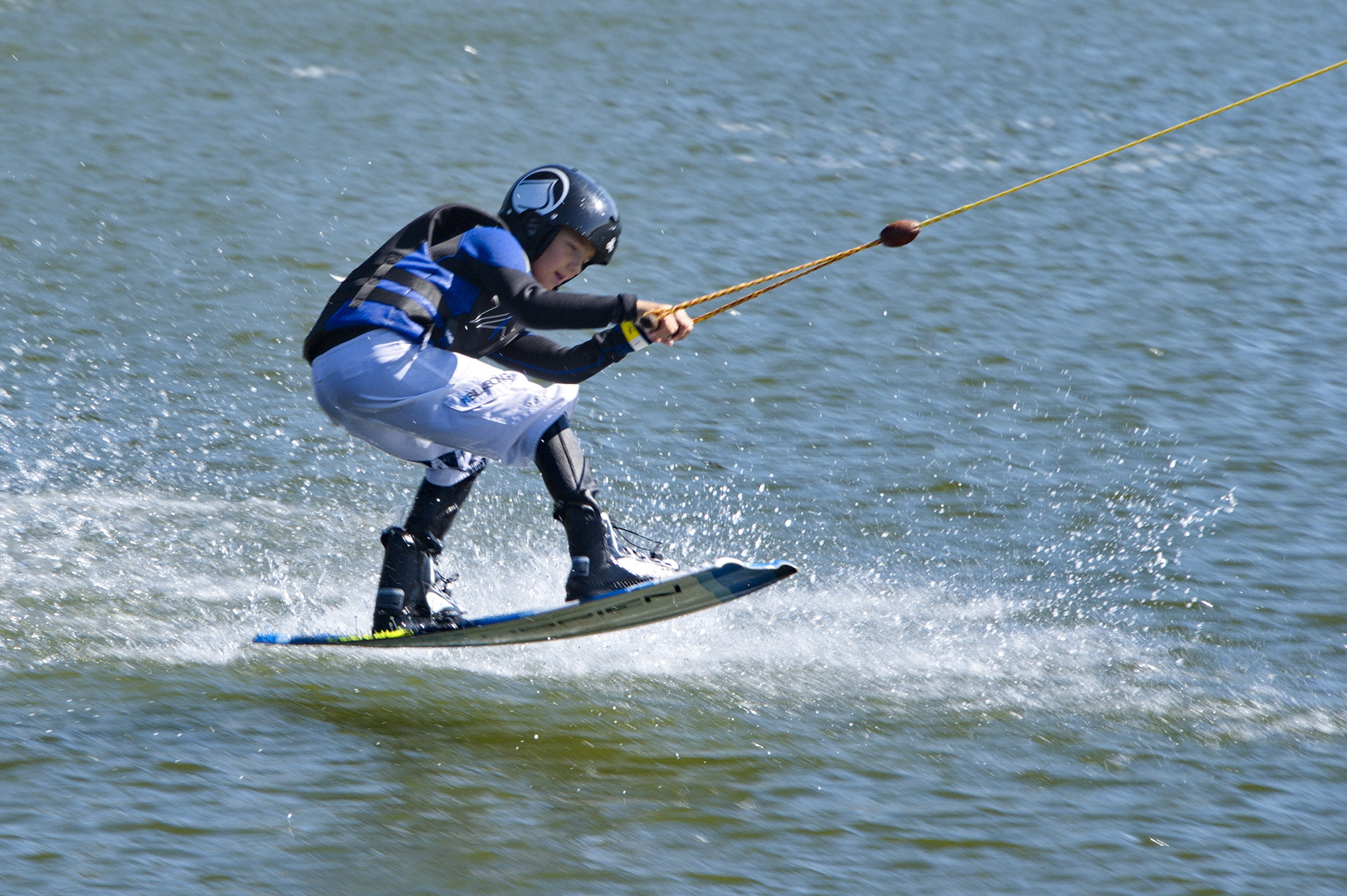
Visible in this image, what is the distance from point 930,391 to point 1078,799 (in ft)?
16.4

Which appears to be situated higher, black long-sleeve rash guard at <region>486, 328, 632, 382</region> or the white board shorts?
black long-sleeve rash guard at <region>486, 328, 632, 382</region>

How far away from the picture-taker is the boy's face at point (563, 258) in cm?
585

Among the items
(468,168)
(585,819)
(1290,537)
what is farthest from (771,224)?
(585,819)

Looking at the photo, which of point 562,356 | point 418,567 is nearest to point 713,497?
point 418,567

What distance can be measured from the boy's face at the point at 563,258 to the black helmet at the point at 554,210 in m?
0.02

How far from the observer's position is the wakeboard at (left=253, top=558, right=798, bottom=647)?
582 cm

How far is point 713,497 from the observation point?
8.70 m

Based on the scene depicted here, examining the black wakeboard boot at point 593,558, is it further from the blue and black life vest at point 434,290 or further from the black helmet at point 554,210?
the black helmet at point 554,210

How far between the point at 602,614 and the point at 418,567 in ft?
2.81

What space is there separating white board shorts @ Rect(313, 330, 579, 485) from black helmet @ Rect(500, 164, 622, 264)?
535 millimetres

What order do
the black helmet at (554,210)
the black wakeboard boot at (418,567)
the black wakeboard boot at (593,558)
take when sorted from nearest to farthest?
the black helmet at (554,210), the black wakeboard boot at (593,558), the black wakeboard boot at (418,567)

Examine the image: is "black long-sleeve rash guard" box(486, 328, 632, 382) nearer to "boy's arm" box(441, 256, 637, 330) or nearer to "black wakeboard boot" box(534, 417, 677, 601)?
"boy's arm" box(441, 256, 637, 330)

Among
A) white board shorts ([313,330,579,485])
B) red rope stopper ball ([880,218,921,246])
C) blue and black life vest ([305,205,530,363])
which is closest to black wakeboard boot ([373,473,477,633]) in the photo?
white board shorts ([313,330,579,485])

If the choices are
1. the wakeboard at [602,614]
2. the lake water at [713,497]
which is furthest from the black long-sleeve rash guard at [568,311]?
the lake water at [713,497]
